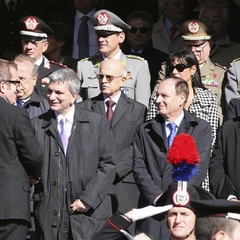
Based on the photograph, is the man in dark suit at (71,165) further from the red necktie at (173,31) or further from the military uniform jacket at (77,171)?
the red necktie at (173,31)

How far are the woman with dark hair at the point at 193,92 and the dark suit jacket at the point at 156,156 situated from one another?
1.44 feet

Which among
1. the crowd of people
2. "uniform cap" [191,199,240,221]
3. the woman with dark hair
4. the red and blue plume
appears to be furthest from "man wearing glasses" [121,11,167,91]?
"uniform cap" [191,199,240,221]

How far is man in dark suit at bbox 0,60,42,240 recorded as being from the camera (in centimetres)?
962

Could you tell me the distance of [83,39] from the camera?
13359mm

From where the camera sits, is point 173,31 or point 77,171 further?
point 173,31

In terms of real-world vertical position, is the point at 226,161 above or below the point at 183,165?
below

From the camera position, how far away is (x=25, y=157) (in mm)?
9695

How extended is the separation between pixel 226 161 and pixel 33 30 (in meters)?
3.10

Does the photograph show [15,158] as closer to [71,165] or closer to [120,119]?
[71,165]

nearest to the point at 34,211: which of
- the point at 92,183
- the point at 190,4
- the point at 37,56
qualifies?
the point at 92,183

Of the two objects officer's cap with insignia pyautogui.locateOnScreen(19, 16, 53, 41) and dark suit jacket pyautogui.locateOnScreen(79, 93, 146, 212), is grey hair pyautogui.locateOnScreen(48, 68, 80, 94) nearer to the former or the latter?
dark suit jacket pyautogui.locateOnScreen(79, 93, 146, 212)

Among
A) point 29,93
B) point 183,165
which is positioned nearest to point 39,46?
point 29,93

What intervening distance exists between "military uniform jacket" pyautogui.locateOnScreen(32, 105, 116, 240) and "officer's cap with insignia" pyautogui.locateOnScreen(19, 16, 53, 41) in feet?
6.37

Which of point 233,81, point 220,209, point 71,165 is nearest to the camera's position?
point 220,209
